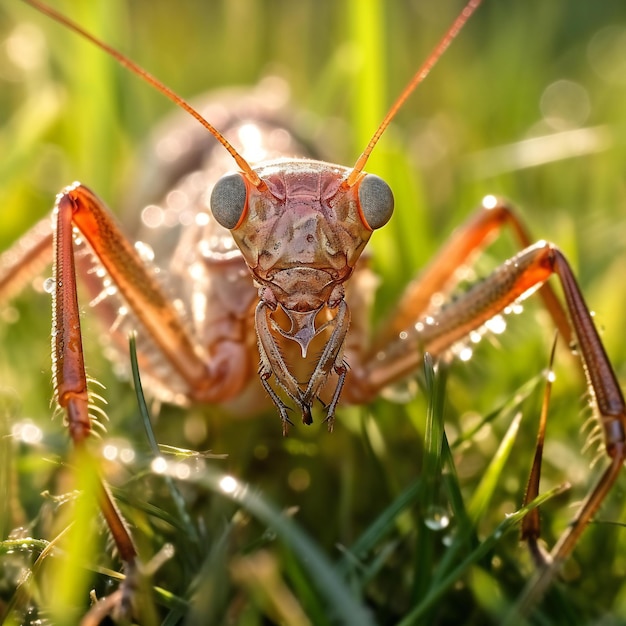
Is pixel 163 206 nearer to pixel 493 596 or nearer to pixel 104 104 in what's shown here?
pixel 104 104

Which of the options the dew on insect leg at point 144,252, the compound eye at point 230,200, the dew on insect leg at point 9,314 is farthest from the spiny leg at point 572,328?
the dew on insect leg at point 9,314

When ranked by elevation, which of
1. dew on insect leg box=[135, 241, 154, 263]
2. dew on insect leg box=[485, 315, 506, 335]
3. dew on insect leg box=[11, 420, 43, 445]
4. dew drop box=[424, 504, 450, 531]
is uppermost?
dew on insect leg box=[135, 241, 154, 263]

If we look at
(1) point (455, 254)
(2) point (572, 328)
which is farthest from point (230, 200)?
(1) point (455, 254)

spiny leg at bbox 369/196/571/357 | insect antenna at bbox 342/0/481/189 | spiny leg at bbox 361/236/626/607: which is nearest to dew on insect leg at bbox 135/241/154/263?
insect antenna at bbox 342/0/481/189

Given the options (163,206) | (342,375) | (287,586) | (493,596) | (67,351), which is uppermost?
(163,206)

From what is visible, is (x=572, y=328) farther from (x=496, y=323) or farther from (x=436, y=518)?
(x=436, y=518)

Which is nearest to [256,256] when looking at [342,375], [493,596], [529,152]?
[342,375]

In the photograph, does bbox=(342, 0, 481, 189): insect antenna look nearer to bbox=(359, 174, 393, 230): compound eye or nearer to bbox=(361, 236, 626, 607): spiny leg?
bbox=(359, 174, 393, 230): compound eye
